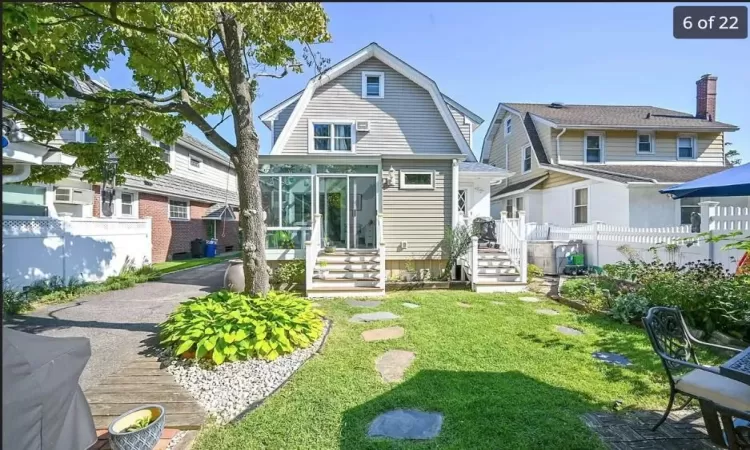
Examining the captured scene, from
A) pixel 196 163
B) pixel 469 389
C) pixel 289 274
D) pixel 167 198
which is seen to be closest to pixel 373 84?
pixel 289 274

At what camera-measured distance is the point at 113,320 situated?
6.25m

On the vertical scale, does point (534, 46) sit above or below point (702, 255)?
above

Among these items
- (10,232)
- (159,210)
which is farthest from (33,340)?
(159,210)

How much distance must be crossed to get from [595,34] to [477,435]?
2.96 metres

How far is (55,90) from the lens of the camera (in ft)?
18.0

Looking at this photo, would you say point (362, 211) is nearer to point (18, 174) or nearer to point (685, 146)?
point (18, 174)

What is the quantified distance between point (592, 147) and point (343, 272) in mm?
13140

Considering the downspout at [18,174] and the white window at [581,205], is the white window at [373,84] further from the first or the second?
the white window at [581,205]

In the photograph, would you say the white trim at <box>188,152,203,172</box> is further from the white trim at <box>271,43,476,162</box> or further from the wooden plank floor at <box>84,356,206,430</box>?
the wooden plank floor at <box>84,356,206,430</box>

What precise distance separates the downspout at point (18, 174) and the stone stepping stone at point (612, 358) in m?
10.2

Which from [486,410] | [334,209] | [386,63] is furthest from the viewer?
[386,63]

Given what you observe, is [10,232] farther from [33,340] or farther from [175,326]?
Answer: [33,340]

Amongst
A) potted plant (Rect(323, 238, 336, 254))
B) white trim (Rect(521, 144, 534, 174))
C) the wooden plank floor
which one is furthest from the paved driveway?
white trim (Rect(521, 144, 534, 174))

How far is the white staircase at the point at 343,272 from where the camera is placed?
27.5 ft
